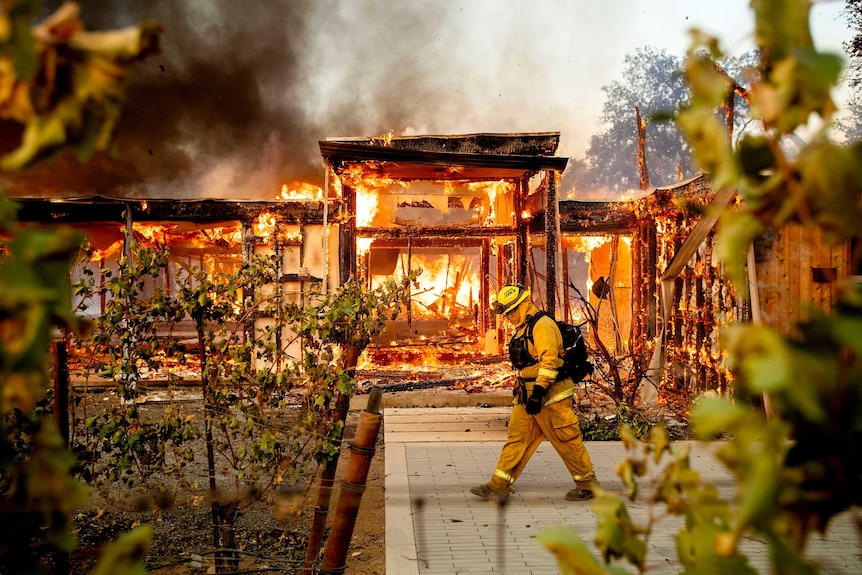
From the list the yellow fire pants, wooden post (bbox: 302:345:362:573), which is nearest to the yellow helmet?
the yellow fire pants

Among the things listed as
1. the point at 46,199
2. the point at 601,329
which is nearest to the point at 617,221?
the point at 601,329

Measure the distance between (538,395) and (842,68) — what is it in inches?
206

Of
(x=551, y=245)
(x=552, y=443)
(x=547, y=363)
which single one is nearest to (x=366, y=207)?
(x=551, y=245)

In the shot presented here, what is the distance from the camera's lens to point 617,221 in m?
14.2

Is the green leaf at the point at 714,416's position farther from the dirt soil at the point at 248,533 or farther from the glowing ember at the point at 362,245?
the glowing ember at the point at 362,245

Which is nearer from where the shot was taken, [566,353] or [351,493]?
[351,493]

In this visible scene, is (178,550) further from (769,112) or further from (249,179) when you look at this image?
(249,179)

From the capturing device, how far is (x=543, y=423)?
5945 millimetres

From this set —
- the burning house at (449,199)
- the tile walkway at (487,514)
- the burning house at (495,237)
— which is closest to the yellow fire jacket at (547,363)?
the tile walkway at (487,514)

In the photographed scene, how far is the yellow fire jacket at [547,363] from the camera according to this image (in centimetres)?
587

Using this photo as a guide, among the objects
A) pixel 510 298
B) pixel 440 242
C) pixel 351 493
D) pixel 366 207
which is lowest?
pixel 351 493

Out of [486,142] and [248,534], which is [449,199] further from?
[248,534]

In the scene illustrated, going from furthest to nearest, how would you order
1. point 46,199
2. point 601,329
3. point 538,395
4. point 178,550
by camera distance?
point 601,329
point 46,199
point 538,395
point 178,550

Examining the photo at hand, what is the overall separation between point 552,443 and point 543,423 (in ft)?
0.67
